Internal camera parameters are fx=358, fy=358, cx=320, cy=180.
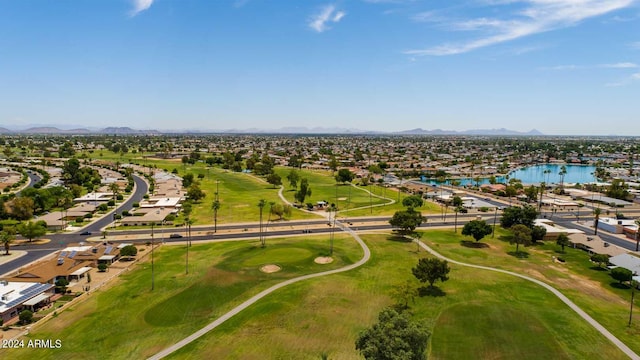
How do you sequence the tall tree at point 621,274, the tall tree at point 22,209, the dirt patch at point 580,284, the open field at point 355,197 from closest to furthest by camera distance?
the dirt patch at point 580,284 < the tall tree at point 621,274 < the tall tree at point 22,209 < the open field at point 355,197

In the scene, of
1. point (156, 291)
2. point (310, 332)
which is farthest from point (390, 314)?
point (156, 291)

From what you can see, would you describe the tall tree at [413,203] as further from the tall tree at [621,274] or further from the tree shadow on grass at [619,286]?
the tree shadow on grass at [619,286]

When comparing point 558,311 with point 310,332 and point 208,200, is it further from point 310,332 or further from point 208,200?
point 208,200

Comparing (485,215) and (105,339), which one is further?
(485,215)

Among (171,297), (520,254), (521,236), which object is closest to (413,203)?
(521,236)

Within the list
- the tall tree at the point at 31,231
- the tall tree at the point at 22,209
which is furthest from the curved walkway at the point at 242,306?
the tall tree at the point at 22,209

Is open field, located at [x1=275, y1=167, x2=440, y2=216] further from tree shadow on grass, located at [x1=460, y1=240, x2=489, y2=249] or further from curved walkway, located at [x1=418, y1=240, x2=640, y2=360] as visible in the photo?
curved walkway, located at [x1=418, y1=240, x2=640, y2=360]
